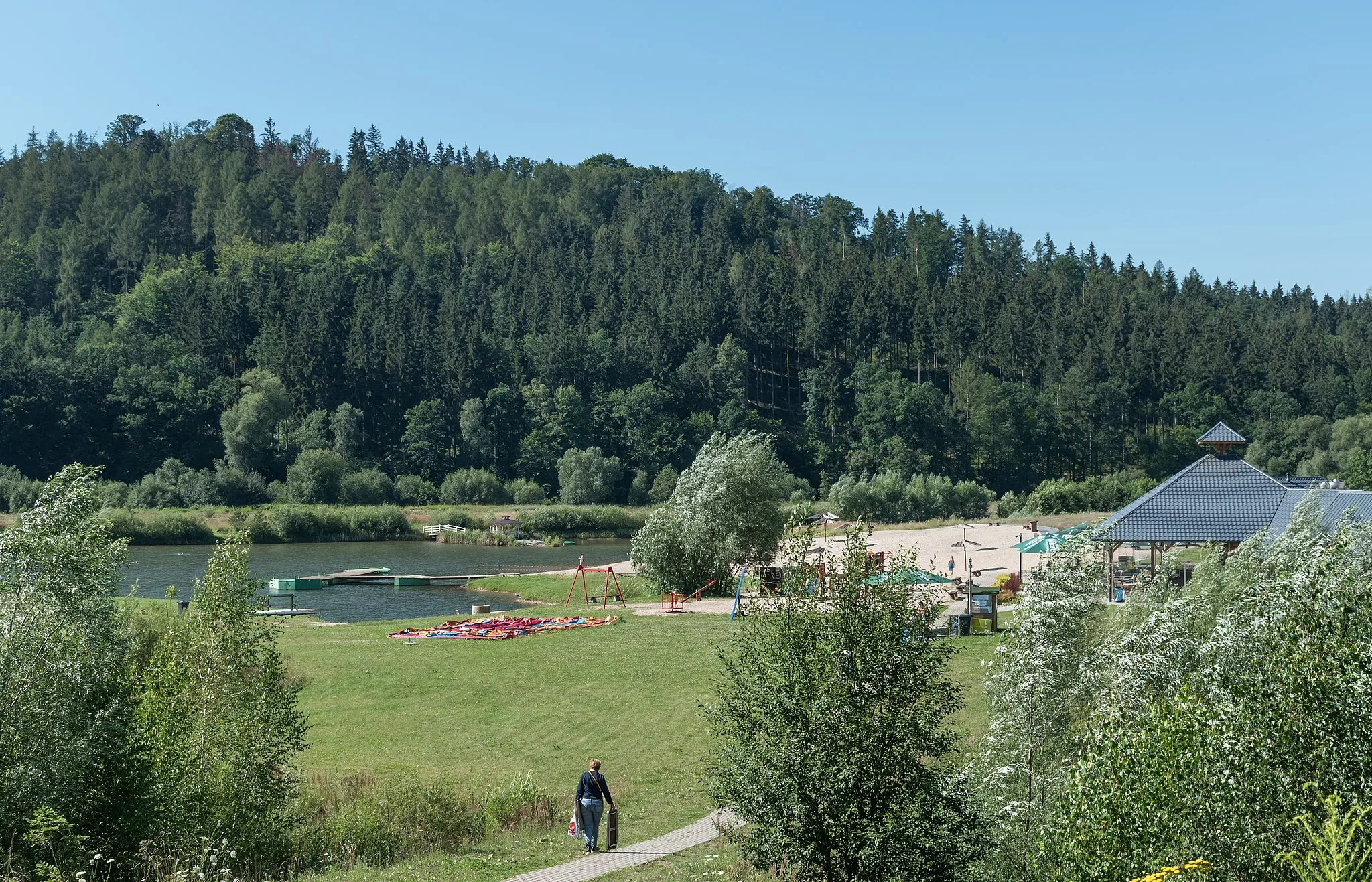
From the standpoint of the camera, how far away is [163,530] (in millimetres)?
79000

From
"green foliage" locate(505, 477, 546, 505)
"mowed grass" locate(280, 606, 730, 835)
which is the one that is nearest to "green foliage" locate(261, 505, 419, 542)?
"green foliage" locate(505, 477, 546, 505)

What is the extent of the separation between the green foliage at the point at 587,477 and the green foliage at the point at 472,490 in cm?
528

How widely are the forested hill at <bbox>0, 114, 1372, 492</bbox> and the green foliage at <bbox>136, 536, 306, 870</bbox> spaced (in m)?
90.1

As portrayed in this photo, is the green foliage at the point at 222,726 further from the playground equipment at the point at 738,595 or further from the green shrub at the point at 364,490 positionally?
the green shrub at the point at 364,490

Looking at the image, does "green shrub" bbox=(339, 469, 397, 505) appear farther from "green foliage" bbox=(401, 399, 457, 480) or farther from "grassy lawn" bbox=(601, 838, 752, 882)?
"grassy lawn" bbox=(601, 838, 752, 882)

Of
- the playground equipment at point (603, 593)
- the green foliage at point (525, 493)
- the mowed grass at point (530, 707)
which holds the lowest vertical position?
the mowed grass at point (530, 707)

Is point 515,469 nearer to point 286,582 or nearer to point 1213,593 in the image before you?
point 286,582

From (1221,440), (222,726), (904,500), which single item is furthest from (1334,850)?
(904,500)

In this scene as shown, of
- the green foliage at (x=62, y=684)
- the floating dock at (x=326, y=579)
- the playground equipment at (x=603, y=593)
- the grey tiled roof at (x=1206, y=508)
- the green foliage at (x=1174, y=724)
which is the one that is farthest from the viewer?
the floating dock at (x=326, y=579)

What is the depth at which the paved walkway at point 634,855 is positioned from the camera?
1480cm

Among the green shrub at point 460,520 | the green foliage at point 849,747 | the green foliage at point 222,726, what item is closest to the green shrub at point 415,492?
the green shrub at point 460,520

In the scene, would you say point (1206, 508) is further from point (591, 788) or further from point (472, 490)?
point (472, 490)

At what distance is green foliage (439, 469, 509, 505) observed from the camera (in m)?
101

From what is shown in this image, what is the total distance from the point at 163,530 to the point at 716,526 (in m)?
48.8
